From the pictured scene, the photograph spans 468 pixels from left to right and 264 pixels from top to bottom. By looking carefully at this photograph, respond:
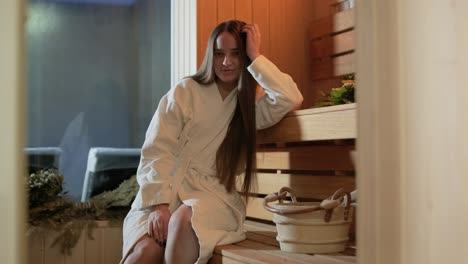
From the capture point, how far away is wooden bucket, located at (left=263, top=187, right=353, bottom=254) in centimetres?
187

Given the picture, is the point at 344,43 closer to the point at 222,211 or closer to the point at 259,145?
the point at 259,145

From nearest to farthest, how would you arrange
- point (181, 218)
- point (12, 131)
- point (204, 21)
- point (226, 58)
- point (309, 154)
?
point (12, 131) < point (181, 218) < point (226, 58) < point (309, 154) < point (204, 21)

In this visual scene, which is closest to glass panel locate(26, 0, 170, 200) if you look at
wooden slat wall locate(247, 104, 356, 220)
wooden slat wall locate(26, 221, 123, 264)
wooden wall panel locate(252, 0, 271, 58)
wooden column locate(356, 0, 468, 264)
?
wooden slat wall locate(26, 221, 123, 264)

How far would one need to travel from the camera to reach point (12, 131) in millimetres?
789

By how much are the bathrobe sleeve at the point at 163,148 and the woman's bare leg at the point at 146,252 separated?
0.13 metres

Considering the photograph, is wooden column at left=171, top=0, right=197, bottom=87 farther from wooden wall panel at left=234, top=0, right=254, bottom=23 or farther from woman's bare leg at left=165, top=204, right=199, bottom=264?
woman's bare leg at left=165, top=204, right=199, bottom=264

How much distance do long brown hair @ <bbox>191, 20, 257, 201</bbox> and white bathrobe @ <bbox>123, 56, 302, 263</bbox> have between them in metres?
0.03

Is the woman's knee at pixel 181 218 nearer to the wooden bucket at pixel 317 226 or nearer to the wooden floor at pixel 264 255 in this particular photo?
the wooden floor at pixel 264 255

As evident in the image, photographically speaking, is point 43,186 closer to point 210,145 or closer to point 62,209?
point 62,209

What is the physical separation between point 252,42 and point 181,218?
711 mm

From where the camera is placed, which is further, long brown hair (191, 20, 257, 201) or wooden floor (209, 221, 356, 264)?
long brown hair (191, 20, 257, 201)

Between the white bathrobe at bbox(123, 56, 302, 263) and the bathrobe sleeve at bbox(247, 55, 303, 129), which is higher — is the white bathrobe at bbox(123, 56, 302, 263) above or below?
below

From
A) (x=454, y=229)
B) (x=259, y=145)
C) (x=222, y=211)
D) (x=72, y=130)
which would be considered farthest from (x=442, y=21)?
(x=72, y=130)

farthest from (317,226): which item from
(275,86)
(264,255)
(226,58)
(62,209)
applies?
(62,209)
